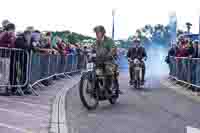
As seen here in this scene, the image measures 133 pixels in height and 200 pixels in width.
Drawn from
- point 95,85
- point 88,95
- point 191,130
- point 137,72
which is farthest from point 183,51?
point 191,130

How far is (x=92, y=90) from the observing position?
11.5 m

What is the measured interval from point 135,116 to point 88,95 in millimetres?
1376

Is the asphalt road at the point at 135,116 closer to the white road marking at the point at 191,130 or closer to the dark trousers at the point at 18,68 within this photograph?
the white road marking at the point at 191,130

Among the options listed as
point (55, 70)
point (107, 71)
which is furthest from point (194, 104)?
point (55, 70)

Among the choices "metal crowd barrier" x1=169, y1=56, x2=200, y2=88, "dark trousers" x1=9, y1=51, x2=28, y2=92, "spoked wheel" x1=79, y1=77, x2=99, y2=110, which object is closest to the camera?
"spoked wheel" x1=79, y1=77, x2=99, y2=110

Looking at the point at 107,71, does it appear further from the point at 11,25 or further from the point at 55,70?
the point at 55,70

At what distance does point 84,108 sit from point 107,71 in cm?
113

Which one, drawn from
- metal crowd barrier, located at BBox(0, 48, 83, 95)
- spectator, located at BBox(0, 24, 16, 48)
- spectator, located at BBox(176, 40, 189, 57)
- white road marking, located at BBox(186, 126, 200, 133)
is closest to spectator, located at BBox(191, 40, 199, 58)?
spectator, located at BBox(176, 40, 189, 57)

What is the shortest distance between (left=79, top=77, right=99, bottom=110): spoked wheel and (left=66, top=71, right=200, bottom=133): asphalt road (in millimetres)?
154

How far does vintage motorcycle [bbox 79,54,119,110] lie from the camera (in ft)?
37.0

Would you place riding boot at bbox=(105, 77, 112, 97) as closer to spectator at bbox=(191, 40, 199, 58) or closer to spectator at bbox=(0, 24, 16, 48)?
spectator at bbox=(0, 24, 16, 48)

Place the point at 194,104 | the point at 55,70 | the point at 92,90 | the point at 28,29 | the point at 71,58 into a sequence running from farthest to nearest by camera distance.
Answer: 1. the point at 71,58
2. the point at 55,70
3. the point at 28,29
4. the point at 194,104
5. the point at 92,90

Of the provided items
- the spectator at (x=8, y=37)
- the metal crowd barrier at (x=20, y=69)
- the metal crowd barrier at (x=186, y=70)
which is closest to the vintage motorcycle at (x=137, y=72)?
the metal crowd barrier at (x=186, y=70)

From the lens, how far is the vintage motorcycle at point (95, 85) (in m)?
11.3
